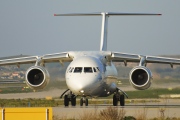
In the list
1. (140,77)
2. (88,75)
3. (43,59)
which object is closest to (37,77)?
(43,59)

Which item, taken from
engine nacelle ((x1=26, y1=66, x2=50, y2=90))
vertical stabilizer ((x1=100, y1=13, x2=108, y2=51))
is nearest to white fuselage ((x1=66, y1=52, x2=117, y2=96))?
engine nacelle ((x1=26, y1=66, x2=50, y2=90))

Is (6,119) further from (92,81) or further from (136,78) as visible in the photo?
(136,78)

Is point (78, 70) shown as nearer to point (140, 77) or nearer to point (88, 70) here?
point (88, 70)

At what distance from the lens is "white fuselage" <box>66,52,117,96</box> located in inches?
1005

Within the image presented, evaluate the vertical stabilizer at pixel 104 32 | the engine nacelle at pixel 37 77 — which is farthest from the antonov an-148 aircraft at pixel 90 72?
the vertical stabilizer at pixel 104 32

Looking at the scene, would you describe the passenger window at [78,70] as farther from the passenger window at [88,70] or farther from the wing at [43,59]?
the wing at [43,59]

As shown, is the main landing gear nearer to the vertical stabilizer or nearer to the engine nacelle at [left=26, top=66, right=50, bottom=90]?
the vertical stabilizer

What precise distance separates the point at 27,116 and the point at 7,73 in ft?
134

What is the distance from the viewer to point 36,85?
27969 mm

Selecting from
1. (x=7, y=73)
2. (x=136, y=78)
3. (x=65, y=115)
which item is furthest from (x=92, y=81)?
(x=7, y=73)

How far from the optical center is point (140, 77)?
27.3 m

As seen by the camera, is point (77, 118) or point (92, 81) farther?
point (92, 81)

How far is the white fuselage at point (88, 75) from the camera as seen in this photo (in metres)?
25.5

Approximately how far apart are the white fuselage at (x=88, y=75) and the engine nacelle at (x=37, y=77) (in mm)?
1579
